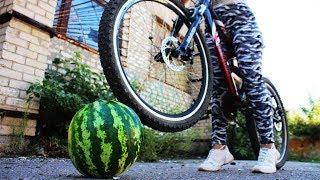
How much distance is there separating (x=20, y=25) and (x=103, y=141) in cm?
251

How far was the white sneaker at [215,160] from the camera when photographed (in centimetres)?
271

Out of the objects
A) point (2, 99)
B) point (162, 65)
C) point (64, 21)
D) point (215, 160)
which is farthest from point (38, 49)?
point (215, 160)

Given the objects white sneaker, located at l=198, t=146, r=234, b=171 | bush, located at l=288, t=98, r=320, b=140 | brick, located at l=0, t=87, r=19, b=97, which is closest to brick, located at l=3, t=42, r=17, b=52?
brick, located at l=0, t=87, r=19, b=97

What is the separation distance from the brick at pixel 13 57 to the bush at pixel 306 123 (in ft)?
24.3

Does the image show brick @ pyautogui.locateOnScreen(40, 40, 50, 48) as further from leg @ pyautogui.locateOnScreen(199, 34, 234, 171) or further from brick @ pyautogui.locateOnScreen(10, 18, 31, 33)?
leg @ pyautogui.locateOnScreen(199, 34, 234, 171)

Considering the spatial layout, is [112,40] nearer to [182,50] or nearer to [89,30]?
[182,50]

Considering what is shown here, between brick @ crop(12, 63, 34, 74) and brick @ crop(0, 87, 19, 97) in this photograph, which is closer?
brick @ crop(0, 87, 19, 97)

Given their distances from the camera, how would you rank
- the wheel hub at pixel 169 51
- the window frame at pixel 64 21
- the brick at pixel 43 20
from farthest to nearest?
the window frame at pixel 64 21 → the brick at pixel 43 20 → the wheel hub at pixel 169 51

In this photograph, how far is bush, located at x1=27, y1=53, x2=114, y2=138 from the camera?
3918 mm

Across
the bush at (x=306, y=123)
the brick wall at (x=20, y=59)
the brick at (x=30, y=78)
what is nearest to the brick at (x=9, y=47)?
the brick wall at (x=20, y=59)

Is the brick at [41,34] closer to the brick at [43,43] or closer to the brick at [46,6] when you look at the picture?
the brick at [43,43]

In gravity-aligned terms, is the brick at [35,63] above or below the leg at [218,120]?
above

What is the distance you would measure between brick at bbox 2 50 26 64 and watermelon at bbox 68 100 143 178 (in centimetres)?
208

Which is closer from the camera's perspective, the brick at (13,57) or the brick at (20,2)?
the brick at (13,57)
